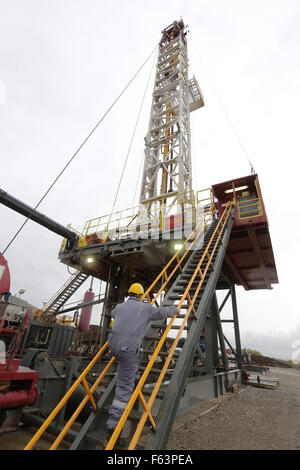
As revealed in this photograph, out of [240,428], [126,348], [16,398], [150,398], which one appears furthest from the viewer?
[240,428]

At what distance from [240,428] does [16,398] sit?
12.8 feet

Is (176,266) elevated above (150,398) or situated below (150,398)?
above

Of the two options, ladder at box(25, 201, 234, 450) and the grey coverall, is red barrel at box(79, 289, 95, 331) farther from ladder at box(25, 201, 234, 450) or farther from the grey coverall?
the grey coverall

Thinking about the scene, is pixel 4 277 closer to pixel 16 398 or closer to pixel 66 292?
pixel 16 398

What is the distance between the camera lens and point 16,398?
11.1 feet

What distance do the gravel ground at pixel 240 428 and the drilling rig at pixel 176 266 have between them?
1.59ft

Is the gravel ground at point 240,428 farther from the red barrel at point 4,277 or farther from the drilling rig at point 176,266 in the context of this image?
the red barrel at point 4,277

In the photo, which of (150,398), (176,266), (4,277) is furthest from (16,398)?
(176,266)

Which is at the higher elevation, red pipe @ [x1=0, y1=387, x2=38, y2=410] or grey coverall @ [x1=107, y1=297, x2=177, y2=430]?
grey coverall @ [x1=107, y1=297, x2=177, y2=430]

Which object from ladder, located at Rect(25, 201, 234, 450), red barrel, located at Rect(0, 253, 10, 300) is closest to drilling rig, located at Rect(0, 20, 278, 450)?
ladder, located at Rect(25, 201, 234, 450)

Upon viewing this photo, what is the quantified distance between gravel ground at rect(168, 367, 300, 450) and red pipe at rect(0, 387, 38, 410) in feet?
7.20

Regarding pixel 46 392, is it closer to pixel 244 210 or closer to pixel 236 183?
pixel 244 210

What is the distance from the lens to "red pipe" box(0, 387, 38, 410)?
3230mm

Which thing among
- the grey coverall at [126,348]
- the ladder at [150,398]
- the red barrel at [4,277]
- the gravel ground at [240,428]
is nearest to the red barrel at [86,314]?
the gravel ground at [240,428]
